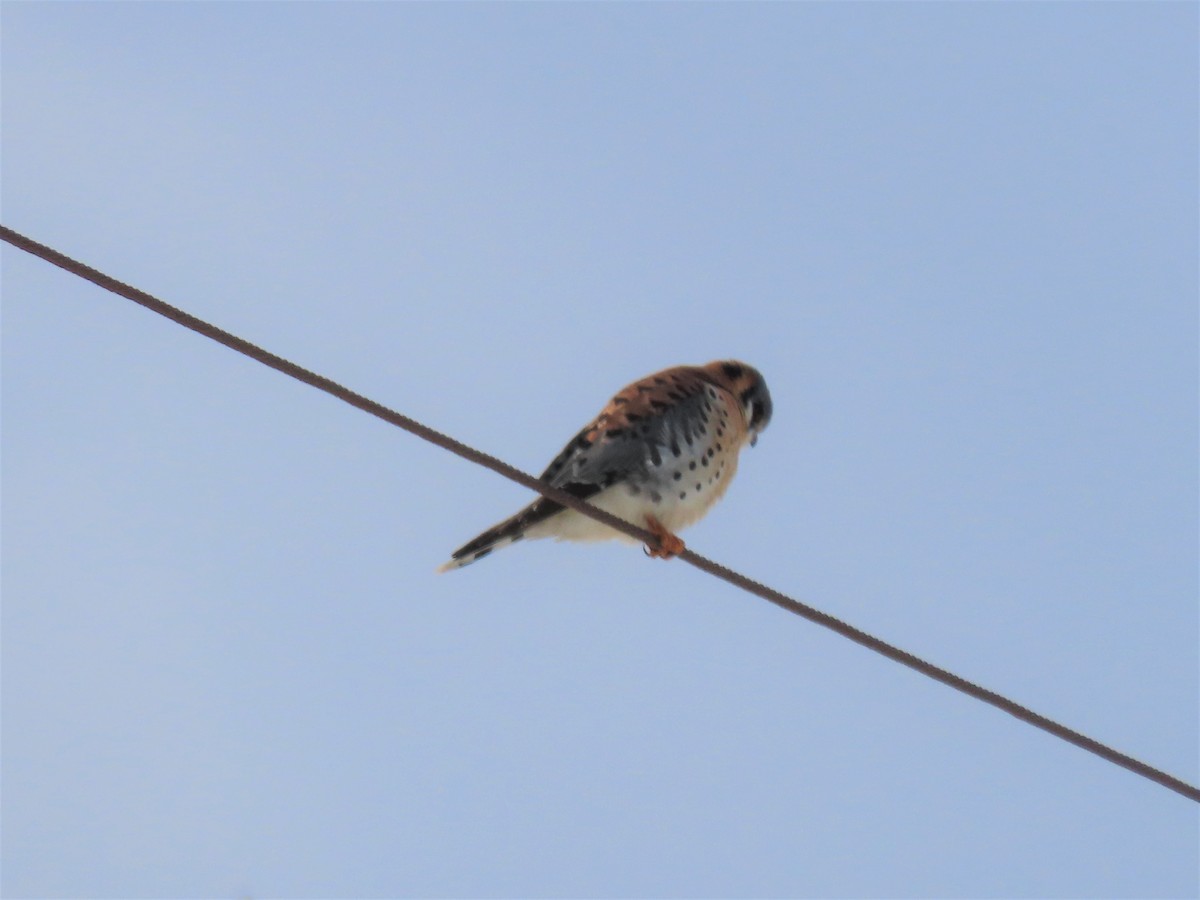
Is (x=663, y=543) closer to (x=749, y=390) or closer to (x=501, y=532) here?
(x=501, y=532)

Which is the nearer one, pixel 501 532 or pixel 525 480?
pixel 525 480

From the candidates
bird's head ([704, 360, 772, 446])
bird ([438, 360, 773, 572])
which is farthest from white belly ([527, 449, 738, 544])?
bird's head ([704, 360, 772, 446])

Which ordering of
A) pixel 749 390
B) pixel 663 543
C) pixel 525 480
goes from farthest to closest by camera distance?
1. pixel 749 390
2. pixel 663 543
3. pixel 525 480

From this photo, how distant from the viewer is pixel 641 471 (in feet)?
19.8

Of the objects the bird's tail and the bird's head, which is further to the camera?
the bird's head

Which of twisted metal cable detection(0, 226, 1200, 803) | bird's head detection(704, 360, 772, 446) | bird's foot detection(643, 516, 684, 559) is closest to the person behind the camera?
twisted metal cable detection(0, 226, 1200, 803)

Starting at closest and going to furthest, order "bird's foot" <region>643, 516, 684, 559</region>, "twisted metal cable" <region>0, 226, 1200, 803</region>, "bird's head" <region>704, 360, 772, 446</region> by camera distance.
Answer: "twisted metal cable" <region>0, 226, 1200, 803</region>, "bird's foot" <region>643, 516, 684, 559</region>, "bird's head" <region>704, 360, 772, 446</region>

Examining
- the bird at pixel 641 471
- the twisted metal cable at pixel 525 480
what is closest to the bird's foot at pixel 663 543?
the bird at pixel 641 471

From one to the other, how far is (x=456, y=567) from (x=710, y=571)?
1.86 metres

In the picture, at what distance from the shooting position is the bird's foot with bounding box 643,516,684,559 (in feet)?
19.0

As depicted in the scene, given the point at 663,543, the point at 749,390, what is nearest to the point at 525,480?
the point at 663,543

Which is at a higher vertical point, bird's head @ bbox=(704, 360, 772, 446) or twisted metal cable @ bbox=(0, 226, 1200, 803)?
bird's head @ bbox=(704, 360, 772, 446)

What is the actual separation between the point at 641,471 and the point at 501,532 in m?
0.65

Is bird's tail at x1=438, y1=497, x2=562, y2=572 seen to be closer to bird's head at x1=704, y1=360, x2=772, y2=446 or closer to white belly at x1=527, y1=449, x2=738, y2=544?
white belly at x1=527, y1=449, x2=738, y2=544
